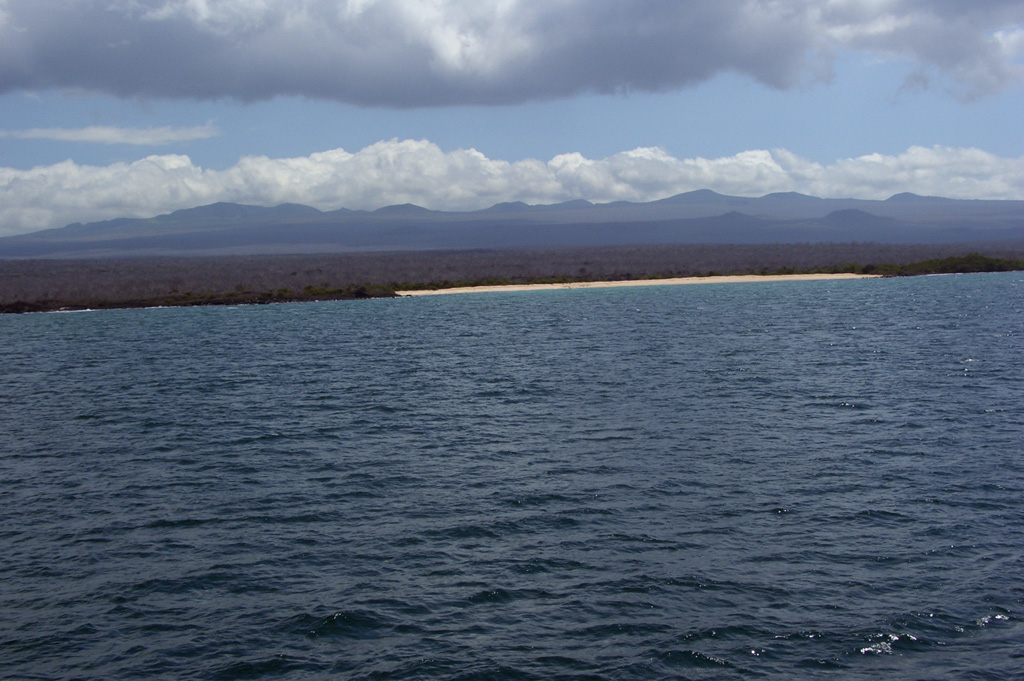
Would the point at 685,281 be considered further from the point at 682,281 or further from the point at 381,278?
the point at 381,278

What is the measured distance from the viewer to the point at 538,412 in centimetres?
3472

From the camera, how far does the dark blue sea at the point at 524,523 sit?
581 inches

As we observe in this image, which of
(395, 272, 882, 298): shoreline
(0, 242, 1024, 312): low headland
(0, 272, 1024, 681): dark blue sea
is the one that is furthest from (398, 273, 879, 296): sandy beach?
(0, 272, 1024, 681): dark blue sea

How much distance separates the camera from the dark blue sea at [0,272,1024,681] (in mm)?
14758

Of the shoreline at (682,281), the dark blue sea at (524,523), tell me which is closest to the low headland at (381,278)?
the shoreline at (682,281)

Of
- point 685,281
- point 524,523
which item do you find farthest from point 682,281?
point 524,523

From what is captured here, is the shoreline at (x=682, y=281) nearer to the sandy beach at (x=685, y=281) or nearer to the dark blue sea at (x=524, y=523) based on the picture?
the sandy beach at (x=685, y=281)

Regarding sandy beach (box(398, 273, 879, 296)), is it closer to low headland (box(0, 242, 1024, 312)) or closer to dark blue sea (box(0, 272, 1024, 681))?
low headland (box(0, 242, 1024, 312))

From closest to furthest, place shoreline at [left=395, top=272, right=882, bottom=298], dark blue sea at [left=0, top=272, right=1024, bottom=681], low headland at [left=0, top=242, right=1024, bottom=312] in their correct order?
1. dark blue sea at [left=0, top=272, right=1024, bottom=681]
2. low headland at [left=0, top=242, right=1024, bottom=312]
3. shoreline at [left=395, top=272, right=882, bottom=298]

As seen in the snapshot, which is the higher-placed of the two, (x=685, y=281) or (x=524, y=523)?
(x=685, y=281)

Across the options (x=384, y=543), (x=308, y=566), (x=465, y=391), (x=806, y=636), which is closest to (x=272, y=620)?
(x=308, y=566)

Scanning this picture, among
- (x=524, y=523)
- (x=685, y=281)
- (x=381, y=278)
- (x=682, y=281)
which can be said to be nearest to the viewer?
(x=524, y=523)

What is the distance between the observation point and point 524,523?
20.8 m

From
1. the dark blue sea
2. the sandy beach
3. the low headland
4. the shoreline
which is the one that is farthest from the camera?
the sandy beach
